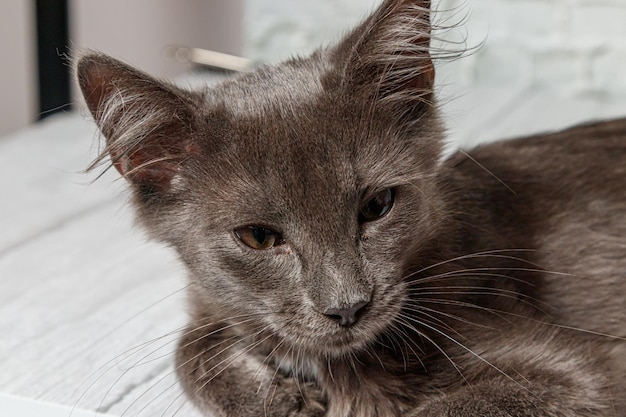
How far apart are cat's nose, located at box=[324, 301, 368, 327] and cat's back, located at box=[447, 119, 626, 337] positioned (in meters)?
0.37

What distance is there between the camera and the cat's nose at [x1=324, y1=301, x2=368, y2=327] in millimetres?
1240

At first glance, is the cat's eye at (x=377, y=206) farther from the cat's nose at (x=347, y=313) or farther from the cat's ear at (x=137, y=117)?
the cat's ear at (x=137, y=117)

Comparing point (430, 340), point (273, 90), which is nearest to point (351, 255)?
point (430, 340)

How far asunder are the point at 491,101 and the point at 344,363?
1.79 m

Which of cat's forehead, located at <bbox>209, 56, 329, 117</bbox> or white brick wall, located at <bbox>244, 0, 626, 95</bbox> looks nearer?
cat's forehead, located at <bbox>209, 56, 329, 117</bbox>

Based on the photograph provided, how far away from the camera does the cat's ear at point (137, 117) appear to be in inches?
51.4

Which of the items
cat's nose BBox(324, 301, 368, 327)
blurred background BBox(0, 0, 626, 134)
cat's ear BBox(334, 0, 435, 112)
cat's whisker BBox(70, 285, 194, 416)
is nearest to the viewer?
cat's nose BBox(324, 301, 368, 327)

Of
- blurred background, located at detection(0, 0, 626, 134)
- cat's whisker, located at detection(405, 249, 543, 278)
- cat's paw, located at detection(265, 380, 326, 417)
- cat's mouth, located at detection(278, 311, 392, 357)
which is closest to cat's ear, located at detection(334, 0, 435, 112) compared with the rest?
cat's whisker, located at detection(405, 249, 543, 278)

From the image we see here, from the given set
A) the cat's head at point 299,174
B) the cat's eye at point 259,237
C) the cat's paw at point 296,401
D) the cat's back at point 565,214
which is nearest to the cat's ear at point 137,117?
the cat's head at point 299,174

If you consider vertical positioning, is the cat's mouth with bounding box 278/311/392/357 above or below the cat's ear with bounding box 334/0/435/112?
below

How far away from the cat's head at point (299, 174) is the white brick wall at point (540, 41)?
5.52 ft

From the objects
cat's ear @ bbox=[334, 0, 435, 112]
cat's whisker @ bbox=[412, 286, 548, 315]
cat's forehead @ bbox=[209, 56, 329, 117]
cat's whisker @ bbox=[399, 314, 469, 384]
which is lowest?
cat's whisker @ bbox=[399, 314, 469, 384]

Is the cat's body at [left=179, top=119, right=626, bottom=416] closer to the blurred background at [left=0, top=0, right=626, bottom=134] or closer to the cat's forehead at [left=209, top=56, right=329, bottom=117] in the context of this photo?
the cat's forehead at [left=209, top=56, right=329, bottom=117]

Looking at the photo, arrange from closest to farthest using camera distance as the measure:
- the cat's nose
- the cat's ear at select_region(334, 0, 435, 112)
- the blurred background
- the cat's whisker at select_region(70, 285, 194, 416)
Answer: the cat's nose → the cat's ear at select_region(334, 0, 435, 112) → the cat's whisker at select_region(70, 285, 194, 416) → the blurred background
